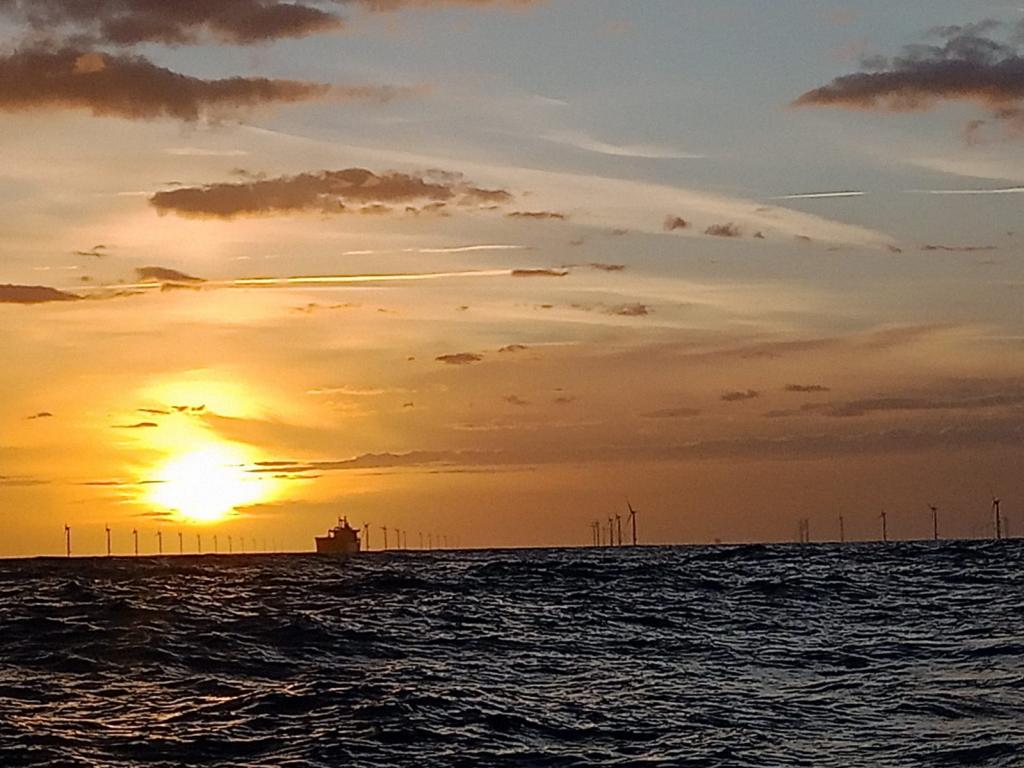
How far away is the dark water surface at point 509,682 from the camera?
31.5 m

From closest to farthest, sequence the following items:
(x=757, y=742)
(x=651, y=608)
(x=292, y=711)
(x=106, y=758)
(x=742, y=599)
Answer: (x=106, y=758), (x=757, y=742), (x=292, y=711), (x=651, y=608), (x=742, y=599)

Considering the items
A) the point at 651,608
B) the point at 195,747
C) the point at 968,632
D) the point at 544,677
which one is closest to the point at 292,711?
the point at 195,747

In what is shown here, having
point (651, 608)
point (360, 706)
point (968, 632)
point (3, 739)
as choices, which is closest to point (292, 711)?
point (360, 706)

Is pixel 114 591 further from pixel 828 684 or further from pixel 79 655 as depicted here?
pixel 828 684

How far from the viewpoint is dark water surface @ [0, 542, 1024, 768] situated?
1240 inches

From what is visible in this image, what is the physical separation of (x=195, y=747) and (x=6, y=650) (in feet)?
64.2

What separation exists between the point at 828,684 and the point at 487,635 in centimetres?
1822

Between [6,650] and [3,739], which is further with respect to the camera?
[6,650]

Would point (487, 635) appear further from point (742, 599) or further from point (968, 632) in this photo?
point (742, 599)

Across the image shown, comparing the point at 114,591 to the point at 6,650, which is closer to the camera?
the point at 6,650

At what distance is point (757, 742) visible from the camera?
107 feet

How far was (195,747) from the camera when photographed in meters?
31.5

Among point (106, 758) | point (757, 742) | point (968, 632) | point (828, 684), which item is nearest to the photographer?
point (106, 758)

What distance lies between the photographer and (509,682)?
42812 mm
